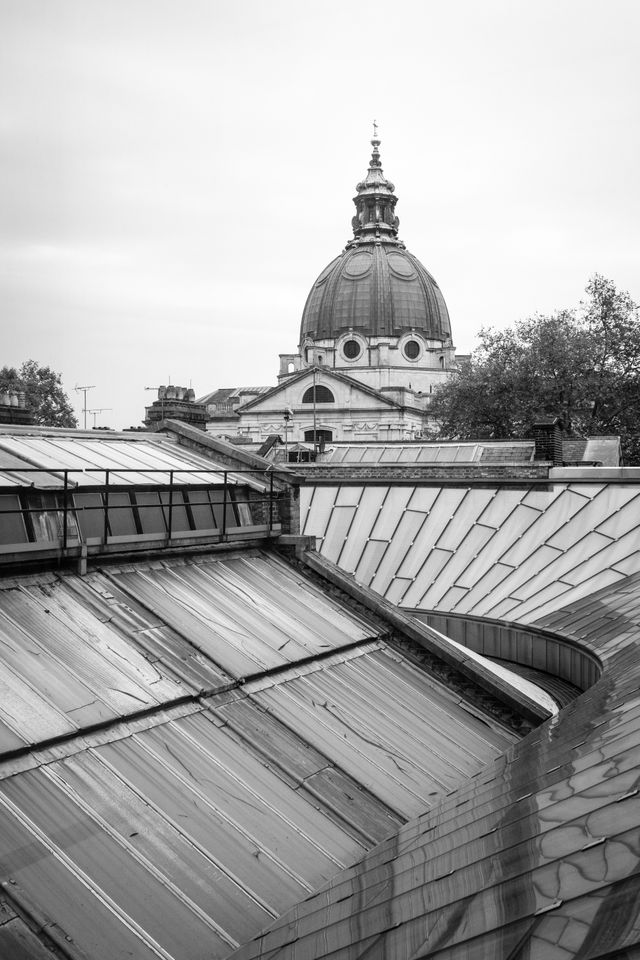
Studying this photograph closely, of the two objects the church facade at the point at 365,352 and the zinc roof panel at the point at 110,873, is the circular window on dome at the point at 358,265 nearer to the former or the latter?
the church facade at the point at 365,352

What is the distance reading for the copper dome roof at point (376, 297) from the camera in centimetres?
10981

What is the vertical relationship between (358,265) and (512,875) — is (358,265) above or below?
above

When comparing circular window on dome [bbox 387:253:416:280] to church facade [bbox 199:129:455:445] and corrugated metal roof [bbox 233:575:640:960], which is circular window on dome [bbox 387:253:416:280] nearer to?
church facade [bbox 199:129:455:445]

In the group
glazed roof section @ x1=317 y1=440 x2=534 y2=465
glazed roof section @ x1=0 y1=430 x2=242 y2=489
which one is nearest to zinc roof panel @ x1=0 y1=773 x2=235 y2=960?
glazed roof section @ x1=0 y1=430 x2=242 y2=489

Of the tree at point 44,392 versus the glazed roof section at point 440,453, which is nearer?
the glazed roof section at point 440,453

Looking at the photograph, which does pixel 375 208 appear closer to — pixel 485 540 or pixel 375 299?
pixel 375 299

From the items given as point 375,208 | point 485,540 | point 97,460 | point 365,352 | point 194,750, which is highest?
point 375,208

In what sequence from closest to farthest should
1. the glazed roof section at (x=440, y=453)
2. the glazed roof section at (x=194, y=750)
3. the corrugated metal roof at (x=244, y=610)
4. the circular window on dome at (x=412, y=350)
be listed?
the glazed roof section at (x=194, y=750)
the corrugated metal roof at (x=244, y=610)
the glazed roof section at (x=440, y=453)
the circular window on dome at (x=412, y=350)

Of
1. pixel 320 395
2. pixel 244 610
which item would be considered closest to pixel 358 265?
pixel 320 395

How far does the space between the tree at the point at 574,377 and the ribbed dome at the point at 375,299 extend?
41.0 m

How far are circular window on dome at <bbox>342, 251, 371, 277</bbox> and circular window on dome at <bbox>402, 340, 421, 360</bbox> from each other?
10360mm

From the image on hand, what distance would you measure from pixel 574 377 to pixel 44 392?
155 ft

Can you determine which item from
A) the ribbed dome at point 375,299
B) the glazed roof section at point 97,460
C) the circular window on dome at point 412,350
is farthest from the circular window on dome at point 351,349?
the glazed roof section at point 97,460

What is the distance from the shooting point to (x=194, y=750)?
380 inches
